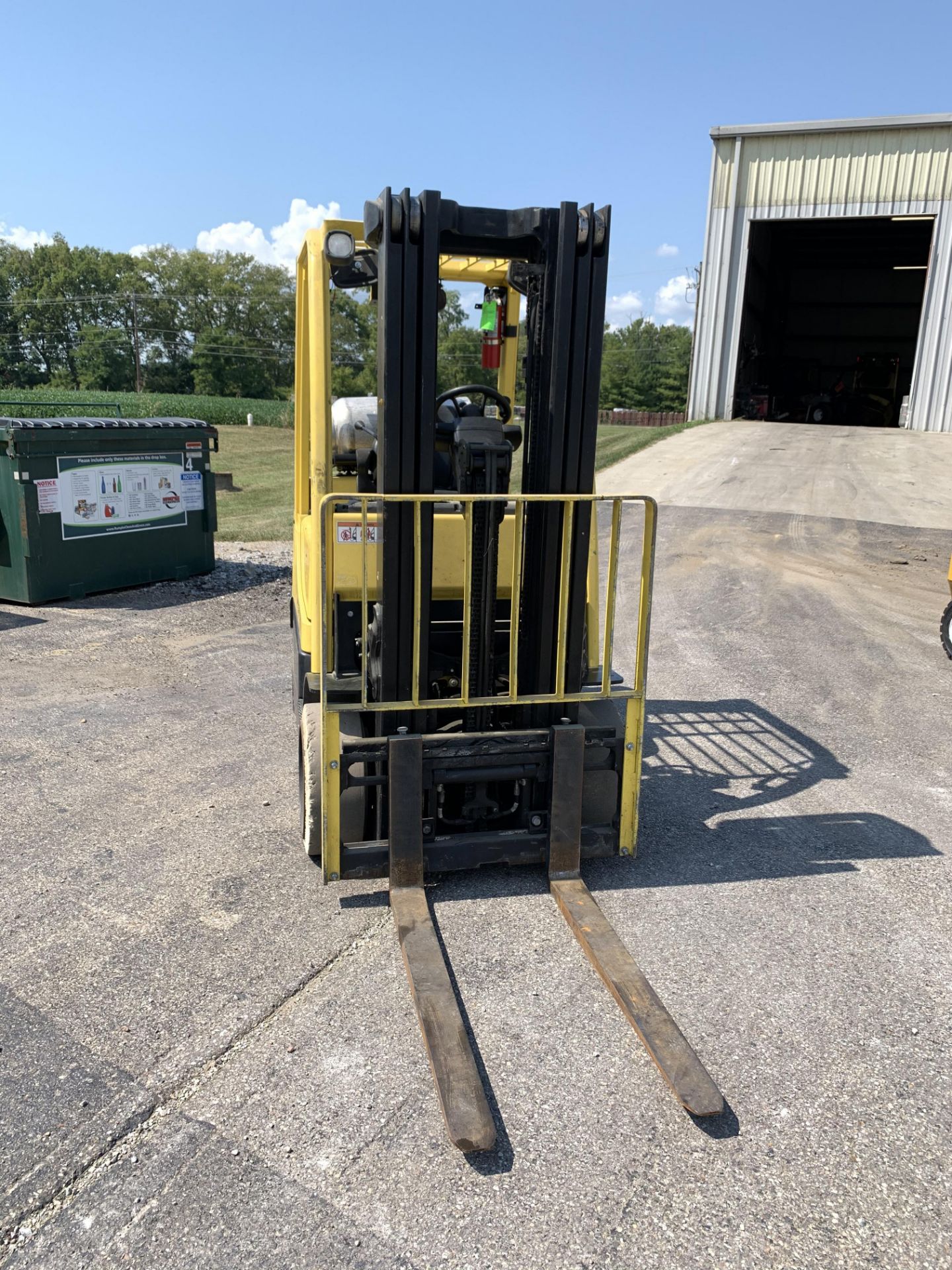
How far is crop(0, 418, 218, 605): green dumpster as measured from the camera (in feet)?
31.5

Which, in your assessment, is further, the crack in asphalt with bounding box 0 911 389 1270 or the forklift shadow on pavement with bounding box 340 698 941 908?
the forklift shadow on pavement with bounding box 340 698 941 908

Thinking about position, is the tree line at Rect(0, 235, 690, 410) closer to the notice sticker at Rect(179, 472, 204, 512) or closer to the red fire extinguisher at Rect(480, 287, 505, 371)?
the notice sticker at Rect(179, 472, 204, 512)

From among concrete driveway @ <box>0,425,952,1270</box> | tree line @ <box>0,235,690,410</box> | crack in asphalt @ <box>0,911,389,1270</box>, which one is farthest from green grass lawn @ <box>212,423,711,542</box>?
tree line @ <box>0,235,690,410</box>

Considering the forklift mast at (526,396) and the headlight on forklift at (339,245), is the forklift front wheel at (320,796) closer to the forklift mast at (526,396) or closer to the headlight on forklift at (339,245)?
the forklift mast at (526,396)

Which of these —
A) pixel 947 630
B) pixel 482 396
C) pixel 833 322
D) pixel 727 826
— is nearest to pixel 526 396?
pixel 482 396

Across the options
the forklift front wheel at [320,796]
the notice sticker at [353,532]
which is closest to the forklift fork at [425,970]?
the forklift front wheel at [320,796]

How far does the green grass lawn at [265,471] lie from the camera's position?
53.0 feet

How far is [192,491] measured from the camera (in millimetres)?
11453

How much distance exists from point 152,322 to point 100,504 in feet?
280

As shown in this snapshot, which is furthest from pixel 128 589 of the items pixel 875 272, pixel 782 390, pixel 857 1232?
pixel 875 272

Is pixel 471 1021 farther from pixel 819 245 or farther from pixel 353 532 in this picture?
pixel 819 245

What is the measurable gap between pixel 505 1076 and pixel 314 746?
168 centimetres

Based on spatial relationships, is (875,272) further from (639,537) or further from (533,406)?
(533,406)

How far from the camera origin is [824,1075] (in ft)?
10.1
